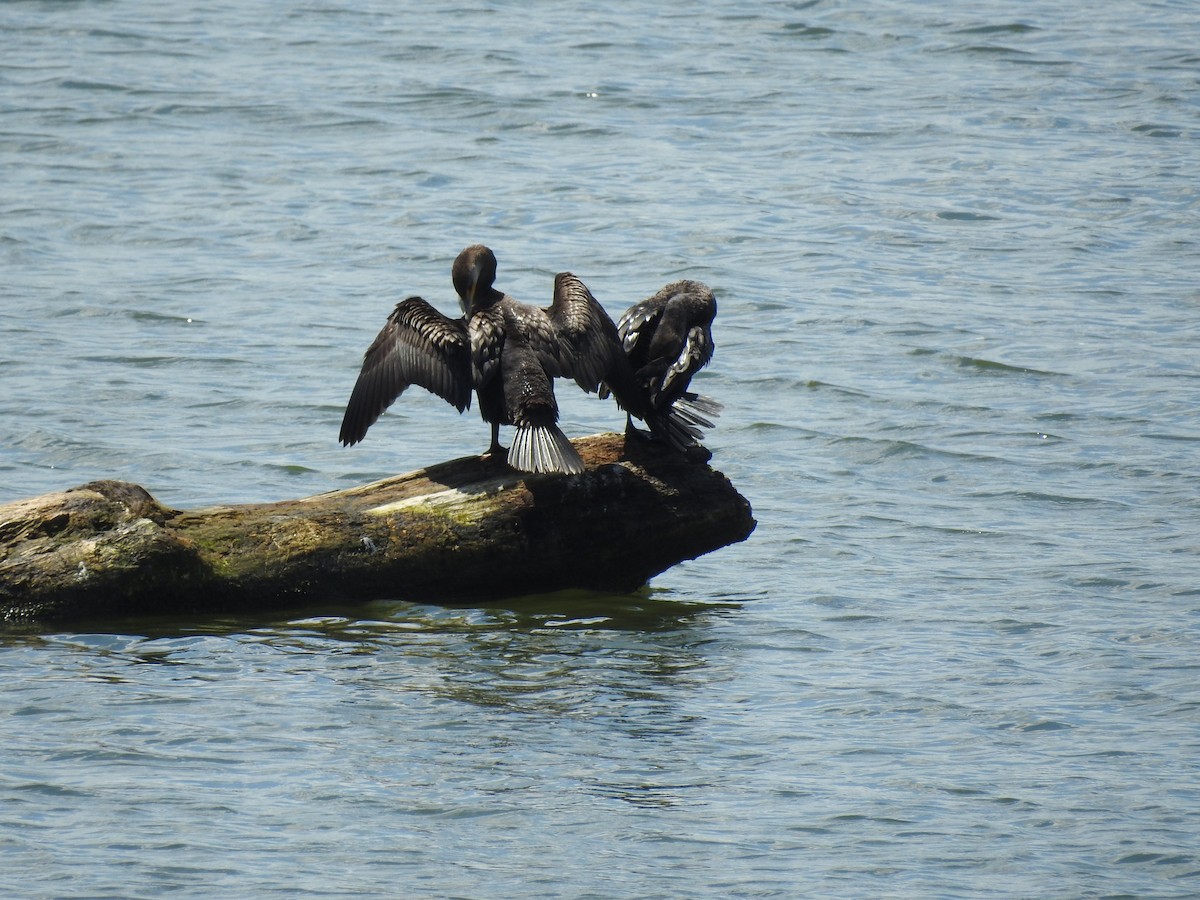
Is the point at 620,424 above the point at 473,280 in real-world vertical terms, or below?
below

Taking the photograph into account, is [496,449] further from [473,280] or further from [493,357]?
[473,280]

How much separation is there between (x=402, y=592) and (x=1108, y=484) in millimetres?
4619

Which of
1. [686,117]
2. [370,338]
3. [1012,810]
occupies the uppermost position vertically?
[686,117]

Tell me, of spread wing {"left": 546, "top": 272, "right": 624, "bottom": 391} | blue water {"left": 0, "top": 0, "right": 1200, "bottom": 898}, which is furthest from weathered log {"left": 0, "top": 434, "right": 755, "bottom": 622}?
spread wing {"left": 546, "top": 272, "right": 624, "bottom": 391}

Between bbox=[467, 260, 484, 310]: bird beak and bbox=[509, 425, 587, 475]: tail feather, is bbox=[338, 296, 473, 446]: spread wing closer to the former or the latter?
bbox=[467, 260, 484, 310]: bird beak

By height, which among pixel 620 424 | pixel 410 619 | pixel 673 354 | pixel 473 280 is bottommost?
pixel 410 619

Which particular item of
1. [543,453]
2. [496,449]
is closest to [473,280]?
[496,449]

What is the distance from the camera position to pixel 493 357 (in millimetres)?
7469

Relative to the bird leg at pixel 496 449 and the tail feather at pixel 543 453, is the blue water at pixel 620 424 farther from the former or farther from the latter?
the tail feather at pixel 543 453

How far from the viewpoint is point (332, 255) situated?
15.0 m

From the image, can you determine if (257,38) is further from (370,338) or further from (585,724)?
(585,724)

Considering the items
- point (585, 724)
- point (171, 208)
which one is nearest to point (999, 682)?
point (585, 724)

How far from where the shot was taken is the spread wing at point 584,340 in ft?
24.8

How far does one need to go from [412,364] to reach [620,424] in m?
3.64
